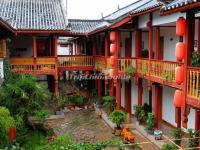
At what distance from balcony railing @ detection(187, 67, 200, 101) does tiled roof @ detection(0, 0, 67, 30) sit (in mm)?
13827

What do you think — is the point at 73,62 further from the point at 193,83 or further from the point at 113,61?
the point at 193,83

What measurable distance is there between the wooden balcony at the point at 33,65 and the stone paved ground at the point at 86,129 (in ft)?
12.0

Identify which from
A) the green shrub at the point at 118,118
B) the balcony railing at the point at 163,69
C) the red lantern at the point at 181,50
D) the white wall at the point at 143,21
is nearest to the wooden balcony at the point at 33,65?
the green shrub at the point at 118,118

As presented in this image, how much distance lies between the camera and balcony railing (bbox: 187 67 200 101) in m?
9.83

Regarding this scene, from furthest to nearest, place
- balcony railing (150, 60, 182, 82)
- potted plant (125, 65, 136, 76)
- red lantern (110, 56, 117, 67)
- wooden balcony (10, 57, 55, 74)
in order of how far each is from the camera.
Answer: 1. wooden balcony (10, 57, 55, 74)
2. red lantern (110, 56, 117, 67)
3. potted plant (125, 65, 136, 76)
4. balcony railing (150, 60, 182, 82)

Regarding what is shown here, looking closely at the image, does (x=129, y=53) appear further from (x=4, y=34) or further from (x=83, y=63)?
(x=4, y=34)

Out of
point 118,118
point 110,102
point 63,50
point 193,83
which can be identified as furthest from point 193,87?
point 63,50

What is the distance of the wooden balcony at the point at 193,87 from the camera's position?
984 centimetres

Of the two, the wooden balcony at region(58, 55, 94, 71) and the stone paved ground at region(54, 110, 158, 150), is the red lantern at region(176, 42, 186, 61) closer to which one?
the stone paved ground at region(54, 110, 158, 150)

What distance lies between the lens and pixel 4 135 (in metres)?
10.7

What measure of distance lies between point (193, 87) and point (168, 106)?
26.3 feet

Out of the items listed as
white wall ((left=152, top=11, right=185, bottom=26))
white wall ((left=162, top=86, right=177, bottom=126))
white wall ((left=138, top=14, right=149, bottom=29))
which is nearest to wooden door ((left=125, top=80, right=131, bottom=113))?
white wall ((left=162, top=86, right=177, bottom=126))

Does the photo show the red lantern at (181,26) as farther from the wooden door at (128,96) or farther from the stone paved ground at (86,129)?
the wooden door at (128,96)

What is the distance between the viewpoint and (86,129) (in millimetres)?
18750
